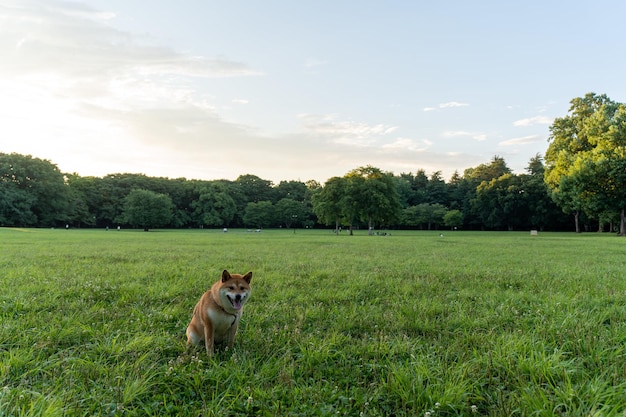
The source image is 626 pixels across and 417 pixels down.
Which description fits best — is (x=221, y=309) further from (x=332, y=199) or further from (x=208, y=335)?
(x=332, y=199)

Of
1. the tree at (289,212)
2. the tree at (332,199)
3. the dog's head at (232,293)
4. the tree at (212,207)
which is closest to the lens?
the dog's head at (232,293)

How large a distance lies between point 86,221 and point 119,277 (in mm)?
91971

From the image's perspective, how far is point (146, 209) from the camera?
75.9 m

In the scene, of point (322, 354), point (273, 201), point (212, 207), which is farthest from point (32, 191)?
point (322, 354)

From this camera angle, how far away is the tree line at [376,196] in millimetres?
42406

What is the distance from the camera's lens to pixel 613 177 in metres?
38.6

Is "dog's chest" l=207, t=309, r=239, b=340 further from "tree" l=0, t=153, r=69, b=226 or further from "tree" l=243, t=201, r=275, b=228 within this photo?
"tree" l=243, t=201, r=275, b=228

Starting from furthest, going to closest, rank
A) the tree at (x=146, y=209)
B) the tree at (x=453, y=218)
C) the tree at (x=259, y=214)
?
the tree at (x=259, y=214), the tree at (x=453, y=218), the tree at (x=146, y=209)

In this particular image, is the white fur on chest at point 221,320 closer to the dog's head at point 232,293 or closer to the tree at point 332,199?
the dog's head at point 232,293

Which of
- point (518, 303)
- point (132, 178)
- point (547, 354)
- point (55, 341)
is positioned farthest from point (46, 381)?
point (132, 178)

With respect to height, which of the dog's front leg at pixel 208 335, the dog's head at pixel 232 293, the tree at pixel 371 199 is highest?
the tree at pixel 371 199

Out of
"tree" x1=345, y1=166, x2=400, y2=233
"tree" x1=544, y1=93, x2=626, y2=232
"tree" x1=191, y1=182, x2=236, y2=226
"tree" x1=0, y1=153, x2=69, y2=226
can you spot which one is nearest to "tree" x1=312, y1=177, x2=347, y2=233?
"tree" x1=345, y1=166, x2=400, y2=233

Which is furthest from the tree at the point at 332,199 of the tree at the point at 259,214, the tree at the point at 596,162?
the tree at the point at 259,214

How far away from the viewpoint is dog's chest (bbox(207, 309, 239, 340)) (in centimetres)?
379
